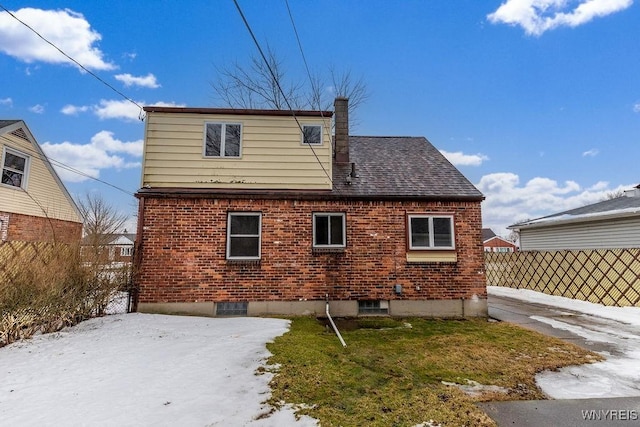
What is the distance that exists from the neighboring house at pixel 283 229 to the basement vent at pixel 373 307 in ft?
0.09

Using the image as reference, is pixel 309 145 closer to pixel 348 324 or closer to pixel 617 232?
pixel 348 324

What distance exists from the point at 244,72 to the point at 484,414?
51.6 feet

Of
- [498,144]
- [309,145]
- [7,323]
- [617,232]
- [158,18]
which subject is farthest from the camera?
[498,144]

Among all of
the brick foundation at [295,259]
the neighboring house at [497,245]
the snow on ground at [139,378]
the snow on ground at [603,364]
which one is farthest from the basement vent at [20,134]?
the neighboring house at [497,245]

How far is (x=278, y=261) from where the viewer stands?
816 cm

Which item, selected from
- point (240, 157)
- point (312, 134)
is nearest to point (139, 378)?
point (240, 157)

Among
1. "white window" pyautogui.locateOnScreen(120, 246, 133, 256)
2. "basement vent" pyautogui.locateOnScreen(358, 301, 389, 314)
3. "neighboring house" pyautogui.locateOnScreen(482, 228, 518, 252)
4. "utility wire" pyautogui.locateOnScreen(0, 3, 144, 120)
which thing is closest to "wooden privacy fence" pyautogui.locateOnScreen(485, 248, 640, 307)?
"basement vent" pyautogui.locateOnScreen(358, 301, 389, 314)

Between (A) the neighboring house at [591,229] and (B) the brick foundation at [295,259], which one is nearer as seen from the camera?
(B) the brick foundation at [295,259]

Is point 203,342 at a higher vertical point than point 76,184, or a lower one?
lower

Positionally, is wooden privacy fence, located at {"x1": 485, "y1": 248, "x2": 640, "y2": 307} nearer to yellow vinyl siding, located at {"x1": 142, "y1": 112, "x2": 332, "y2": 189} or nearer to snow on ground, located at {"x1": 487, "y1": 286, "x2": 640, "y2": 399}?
snow on ground, located at {"x1": 487, "y1": 286, "x2": 640, "y2": 399}

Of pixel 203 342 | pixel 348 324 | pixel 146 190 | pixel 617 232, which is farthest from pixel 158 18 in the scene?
pixel 617 232

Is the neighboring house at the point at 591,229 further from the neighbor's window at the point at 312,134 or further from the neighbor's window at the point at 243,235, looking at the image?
the neighbor's window at the point at 243,235

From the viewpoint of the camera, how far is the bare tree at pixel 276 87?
14625 mm

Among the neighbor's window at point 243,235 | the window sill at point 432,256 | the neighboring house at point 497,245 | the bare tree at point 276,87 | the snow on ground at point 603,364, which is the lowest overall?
the snow on ground at point 603,364
